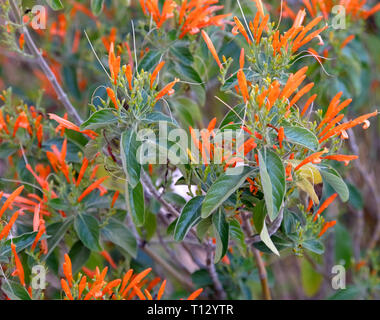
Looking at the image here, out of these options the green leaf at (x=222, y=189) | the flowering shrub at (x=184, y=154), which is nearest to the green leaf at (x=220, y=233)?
the flowering shrub at (x=184, y=154)

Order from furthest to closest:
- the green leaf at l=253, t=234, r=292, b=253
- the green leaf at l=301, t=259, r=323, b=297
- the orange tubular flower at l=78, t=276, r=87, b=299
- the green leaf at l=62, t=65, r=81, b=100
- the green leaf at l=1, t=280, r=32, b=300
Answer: the green leaf at l=301, t=259, r=323, b=297, the green leaf at l=62, t=65, r=81, b=100, the green leaf at l=253, t=234, r=292, b=253, the green leaf at l=1, t=280, r=32, b=300, the orange tubular flower at l=78, t=276, r=87, b=299

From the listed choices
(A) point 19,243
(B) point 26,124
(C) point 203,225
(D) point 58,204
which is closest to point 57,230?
(D) point 58,204

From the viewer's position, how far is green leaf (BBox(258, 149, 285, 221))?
1.07 metres

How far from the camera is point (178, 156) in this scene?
3.92 feet

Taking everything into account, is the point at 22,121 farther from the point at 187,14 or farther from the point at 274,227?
the point at 274,227

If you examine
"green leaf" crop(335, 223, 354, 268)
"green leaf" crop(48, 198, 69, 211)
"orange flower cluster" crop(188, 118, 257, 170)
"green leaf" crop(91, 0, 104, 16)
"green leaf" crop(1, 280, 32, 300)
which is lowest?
"green leaf" crop(335, 223, 354, 268)

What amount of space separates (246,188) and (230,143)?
6.4 inches

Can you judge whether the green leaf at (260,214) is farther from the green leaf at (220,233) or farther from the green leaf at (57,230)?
the green leaf at (57,230)

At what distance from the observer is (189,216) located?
4.08ft

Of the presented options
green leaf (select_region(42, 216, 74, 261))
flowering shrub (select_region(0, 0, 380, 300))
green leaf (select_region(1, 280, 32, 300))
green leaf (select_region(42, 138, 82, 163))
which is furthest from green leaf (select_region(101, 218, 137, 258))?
green leaf (select_region(1, 280, 32, 300))

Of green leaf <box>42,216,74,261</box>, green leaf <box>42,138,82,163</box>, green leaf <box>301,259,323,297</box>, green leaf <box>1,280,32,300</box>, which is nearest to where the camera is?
green leaf <box>1,280,32,300</box>

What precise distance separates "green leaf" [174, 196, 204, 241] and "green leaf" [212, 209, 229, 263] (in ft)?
0.14

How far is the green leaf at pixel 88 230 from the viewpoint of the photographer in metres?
1.47

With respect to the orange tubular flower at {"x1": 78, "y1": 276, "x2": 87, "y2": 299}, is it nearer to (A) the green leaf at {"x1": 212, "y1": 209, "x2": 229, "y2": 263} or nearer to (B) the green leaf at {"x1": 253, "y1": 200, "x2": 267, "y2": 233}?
(A) the green leaf at {"x1": 212, "y1": 209, "x2": 229, "y2": 263}
